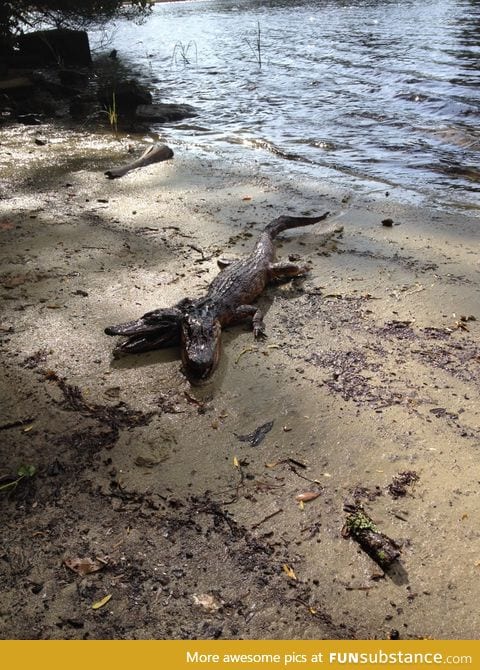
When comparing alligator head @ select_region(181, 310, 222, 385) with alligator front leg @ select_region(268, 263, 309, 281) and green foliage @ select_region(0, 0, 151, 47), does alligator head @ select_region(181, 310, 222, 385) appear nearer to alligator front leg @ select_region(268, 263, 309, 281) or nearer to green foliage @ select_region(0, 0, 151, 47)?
alligator front leg @ select_region(268, 263, 309, 281)

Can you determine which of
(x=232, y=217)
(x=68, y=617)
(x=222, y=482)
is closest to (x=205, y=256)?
(x=232, y=217)

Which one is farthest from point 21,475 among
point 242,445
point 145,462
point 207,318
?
point 207,318

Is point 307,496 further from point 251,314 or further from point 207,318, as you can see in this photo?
point 251,314

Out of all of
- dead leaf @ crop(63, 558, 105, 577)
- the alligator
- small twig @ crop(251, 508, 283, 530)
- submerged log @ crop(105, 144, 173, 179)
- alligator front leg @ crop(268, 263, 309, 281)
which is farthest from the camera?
submerged log @ crop(105, 144, 173, 179)

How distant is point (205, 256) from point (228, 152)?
14.0 feet

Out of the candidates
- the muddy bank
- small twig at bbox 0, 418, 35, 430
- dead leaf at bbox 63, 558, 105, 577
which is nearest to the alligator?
the muddy bank

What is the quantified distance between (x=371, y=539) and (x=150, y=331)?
2.21m

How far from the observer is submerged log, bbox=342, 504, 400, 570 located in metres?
2.55

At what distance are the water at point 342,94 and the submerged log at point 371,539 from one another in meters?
5.22

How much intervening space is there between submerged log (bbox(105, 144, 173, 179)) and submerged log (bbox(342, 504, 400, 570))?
6.36 metres

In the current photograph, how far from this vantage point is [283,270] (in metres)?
→ 5.12

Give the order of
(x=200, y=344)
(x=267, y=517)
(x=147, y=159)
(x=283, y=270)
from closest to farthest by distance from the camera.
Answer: (x=267, y=517)
(x=200, y=344)
(x=283, y=270)
(x=147, y=159)

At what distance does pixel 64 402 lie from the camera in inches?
140

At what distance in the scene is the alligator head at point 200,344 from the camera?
12.4ft
